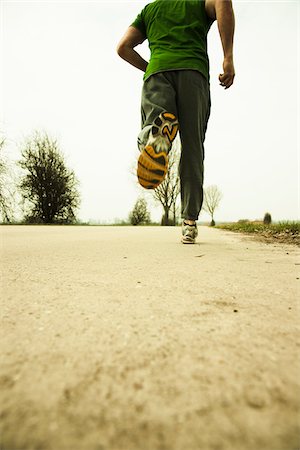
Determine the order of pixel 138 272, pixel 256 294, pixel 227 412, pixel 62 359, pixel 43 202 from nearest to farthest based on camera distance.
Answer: pixel 227 412, pixel 62 359, pixel 256 294, pixel 138 272, pixel 43 202

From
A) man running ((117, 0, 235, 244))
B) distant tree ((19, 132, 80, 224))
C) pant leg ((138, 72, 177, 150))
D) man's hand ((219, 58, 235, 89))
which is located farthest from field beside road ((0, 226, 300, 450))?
distant tree ((19, 132, 80, 224))

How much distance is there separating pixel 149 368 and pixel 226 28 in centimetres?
224

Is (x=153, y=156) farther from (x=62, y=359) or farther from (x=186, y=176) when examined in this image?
(x=62, y=359)

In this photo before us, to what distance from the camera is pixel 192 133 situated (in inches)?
83.4

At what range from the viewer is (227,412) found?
0.28 metres

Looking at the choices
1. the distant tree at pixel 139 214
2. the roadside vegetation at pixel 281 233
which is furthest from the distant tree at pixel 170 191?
the roadside vegetation at pixel 281 233

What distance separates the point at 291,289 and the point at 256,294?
130mm

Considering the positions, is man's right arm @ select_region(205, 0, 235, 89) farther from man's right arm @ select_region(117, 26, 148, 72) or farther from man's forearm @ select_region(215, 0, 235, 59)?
man's right arm @ select_region(117, 26, 148, 72)

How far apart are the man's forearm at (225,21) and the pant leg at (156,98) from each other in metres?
0.46

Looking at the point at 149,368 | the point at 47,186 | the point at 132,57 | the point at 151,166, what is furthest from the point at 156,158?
the point at 47,186

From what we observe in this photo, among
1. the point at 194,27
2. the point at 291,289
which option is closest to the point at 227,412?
the point at 291,289

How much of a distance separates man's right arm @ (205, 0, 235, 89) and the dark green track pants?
19cm

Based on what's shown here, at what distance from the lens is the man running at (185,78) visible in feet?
6.29

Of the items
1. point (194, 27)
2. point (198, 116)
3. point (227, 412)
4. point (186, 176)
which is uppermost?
point (194, 27)
